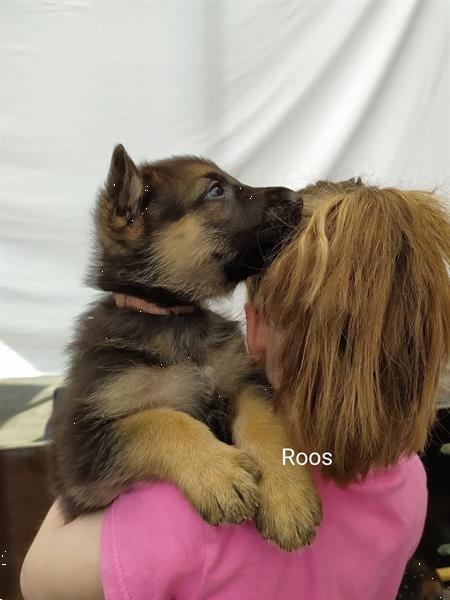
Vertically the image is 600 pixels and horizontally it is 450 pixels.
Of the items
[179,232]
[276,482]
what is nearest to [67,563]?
[276,482]

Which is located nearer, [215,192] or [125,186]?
[125,186]

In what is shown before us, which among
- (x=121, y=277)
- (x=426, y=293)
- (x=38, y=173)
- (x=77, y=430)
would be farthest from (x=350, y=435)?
(x=38, y=173)

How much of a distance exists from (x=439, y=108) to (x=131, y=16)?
138 cm

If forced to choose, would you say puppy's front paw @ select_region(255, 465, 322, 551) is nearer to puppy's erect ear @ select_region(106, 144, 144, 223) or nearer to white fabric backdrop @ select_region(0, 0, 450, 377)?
puppy's erect ear @ select_region(106, 144, 144, 223)

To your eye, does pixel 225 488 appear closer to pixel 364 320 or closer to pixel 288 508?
pixel 288 508

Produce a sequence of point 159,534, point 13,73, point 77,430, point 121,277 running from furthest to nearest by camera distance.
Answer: point 13,73 → point 121,277 → point 77,430 → point 159,534

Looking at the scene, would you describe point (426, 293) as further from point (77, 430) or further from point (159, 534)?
point (77, 430)

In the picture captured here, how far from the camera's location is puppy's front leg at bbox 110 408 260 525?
3.35ft

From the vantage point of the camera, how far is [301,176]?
2.51 m

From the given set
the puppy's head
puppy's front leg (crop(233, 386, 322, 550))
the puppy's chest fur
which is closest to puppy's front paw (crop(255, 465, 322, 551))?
puppy's front leg (crop(233, 386, 322, 550))

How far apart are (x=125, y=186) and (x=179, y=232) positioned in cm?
19

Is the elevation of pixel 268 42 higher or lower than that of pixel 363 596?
higher

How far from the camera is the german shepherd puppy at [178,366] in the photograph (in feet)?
3.53

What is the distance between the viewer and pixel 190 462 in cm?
109
